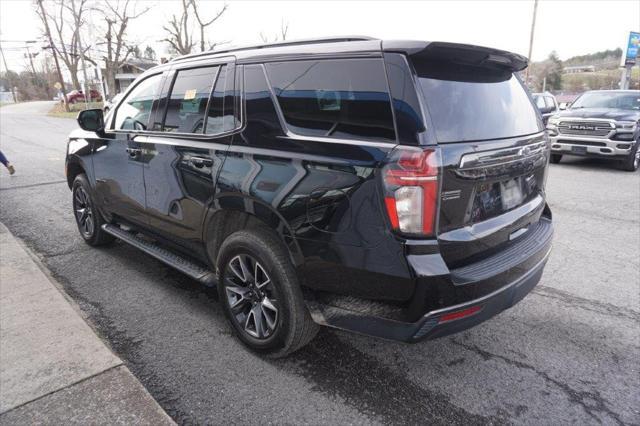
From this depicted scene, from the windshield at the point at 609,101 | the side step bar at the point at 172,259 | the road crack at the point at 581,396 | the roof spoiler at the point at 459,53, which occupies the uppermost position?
the roof spoiler at the point at 459,53

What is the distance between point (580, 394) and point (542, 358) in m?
0.35

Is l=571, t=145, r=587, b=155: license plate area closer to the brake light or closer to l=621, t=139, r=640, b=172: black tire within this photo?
l=621, t=139, r=640, b=172: black tire

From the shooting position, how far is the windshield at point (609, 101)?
34.4ft

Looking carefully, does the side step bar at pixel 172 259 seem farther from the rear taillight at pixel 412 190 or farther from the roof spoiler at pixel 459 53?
the roof spoiler at pixel 459 53

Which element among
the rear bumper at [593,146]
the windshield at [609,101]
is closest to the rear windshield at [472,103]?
the rear bumper at [593,146]

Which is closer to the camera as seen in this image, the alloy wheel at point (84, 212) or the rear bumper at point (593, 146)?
the alloy wheel at point (84, 212)

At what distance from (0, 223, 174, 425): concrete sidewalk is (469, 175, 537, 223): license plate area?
1.90m

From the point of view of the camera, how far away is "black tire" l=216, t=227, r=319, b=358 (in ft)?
8.14

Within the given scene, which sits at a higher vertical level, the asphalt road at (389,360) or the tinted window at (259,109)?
the tinted window at (259,109)

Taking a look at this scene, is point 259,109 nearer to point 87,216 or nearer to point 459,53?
point 459,53

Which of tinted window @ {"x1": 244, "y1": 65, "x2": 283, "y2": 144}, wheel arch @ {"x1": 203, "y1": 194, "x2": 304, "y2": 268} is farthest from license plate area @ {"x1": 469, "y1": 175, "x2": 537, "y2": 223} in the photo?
tinted window @ {"x1": 244, "y1": 65, "x2": 283, "y2": 144}

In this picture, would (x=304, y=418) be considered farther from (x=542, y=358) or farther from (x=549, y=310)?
(x=549, y=310)

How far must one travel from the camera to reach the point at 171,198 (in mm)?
3299

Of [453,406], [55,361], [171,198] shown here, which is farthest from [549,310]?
[55,361]
